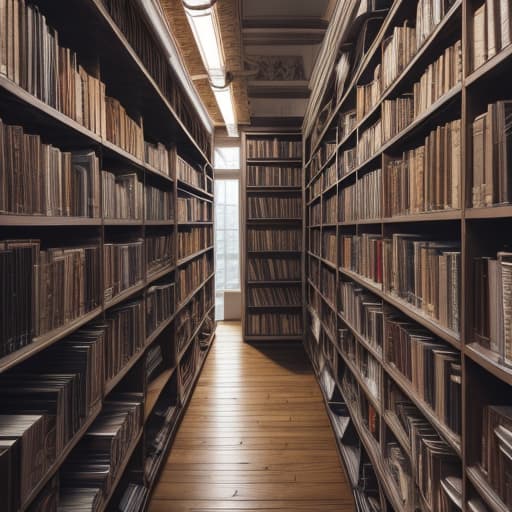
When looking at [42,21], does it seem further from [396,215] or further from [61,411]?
[396,215]

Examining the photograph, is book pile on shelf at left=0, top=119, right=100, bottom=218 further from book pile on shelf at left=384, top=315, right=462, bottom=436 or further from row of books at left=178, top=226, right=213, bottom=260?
A: row of books at left=178, top=226, right=213, bottom=260

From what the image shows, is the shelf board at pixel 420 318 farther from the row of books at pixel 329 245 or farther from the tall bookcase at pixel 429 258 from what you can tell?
the row of books at pixel 329 245

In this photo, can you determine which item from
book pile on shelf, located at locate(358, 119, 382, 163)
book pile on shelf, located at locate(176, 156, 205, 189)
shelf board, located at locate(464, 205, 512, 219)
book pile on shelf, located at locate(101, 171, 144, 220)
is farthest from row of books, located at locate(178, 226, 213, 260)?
shelf board, located at locate(464, 205, 512, 219)

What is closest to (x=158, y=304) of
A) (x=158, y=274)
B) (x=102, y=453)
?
(x=158, y=274)

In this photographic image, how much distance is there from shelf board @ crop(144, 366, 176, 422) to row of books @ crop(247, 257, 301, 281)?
6.99 feet

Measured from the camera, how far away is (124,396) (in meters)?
1.86

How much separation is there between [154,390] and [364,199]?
1.52 m

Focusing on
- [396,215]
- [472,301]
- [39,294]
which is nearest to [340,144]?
[396,215]

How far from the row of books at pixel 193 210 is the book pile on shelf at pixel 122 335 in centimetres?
108

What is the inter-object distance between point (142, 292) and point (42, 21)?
1230 millimetres

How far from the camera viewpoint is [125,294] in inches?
66.6

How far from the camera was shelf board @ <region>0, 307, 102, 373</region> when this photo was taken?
0.86 m

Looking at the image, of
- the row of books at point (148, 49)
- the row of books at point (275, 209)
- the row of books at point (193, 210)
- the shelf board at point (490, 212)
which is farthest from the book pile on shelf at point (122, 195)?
the row of books at point (275, 209)

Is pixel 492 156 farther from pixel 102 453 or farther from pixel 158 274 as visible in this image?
pixel 158 274
